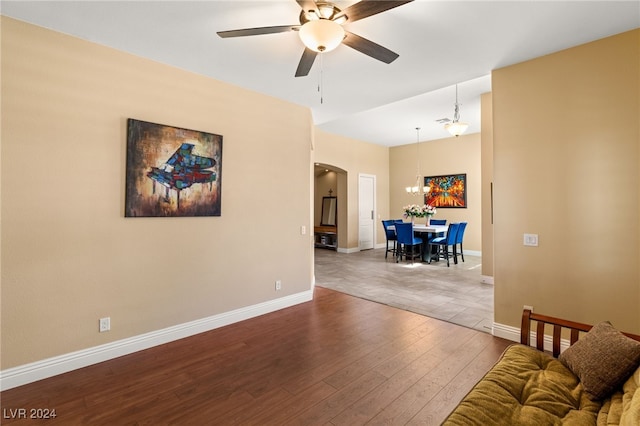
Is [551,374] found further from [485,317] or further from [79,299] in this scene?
[79,299]

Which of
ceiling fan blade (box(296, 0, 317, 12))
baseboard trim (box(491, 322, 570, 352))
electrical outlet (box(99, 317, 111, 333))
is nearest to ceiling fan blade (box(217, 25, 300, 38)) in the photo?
ceiling fan blade (box(296, 0, 317, 12))

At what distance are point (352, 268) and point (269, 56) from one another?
4819 mm

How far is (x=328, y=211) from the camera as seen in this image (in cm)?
1023

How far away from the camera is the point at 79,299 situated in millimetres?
2629

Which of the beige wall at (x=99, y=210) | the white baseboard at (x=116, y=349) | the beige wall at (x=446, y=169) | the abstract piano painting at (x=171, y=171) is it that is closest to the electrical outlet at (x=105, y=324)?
the beige wall at (x=99, y=210)

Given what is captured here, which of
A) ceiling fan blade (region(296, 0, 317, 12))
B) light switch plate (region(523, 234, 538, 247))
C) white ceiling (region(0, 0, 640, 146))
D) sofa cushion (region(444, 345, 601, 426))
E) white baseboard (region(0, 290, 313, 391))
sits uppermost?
white ceiling (region(0, 0, 640, 146))

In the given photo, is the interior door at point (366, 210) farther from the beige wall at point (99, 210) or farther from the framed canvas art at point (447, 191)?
the beige wall at point (99, 210)

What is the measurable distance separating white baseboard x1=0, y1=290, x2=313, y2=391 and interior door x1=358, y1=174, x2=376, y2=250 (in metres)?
5.51

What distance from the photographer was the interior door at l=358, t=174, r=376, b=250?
9.10 meters

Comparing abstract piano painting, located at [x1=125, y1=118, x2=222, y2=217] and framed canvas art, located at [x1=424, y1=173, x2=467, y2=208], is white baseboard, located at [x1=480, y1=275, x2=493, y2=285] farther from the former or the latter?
abstract piano painting, located at [x1=125, y1=118, x2=222, y2=217]

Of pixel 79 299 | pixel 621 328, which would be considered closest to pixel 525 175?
pixel 621 328

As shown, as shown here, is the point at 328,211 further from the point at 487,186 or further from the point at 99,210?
the point at 99,210

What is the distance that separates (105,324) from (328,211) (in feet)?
25.8

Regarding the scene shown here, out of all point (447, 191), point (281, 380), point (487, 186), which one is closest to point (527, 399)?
point (281, 380)
